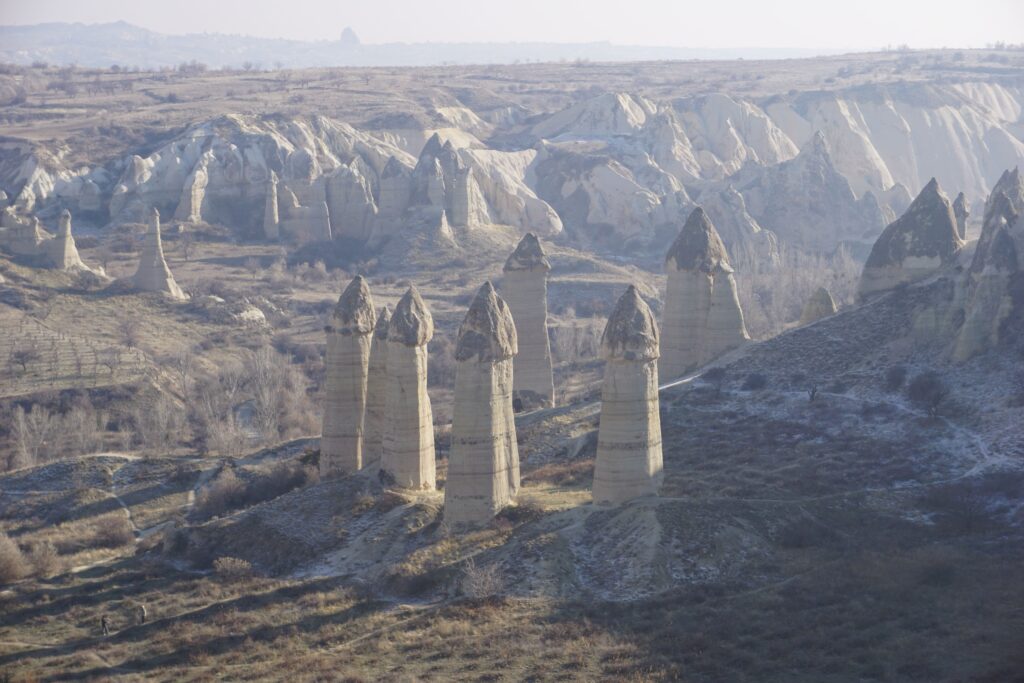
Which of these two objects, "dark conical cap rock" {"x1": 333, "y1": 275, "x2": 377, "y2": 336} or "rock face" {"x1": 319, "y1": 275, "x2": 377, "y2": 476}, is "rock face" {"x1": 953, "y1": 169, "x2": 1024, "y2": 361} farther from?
"rock face" {"x1": 319, "y1": 275, "x2": 377, "y2": 476}

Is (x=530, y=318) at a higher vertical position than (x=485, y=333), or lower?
lower

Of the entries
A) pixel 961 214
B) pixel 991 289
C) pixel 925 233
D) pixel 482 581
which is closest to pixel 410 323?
pixel 482 581

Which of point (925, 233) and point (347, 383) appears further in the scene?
point (925, 233)

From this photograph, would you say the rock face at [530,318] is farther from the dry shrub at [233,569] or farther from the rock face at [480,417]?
the dry shrub at [233,569]

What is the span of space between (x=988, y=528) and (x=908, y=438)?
6866mm

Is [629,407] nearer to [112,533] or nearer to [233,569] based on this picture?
[233,569]

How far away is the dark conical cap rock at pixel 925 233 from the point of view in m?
49.1

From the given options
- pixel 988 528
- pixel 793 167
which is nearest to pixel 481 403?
pixel 988 528

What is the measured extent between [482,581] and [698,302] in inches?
812

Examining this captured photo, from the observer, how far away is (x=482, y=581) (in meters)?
31.0

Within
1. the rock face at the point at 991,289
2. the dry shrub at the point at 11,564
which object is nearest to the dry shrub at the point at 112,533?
the dry shrub at the point at 11,564

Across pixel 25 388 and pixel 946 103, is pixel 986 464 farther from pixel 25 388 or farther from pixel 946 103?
pixel 946 103

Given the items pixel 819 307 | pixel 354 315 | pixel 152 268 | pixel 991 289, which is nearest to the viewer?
pixel 354 315

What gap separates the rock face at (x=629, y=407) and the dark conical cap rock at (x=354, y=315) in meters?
9.02
